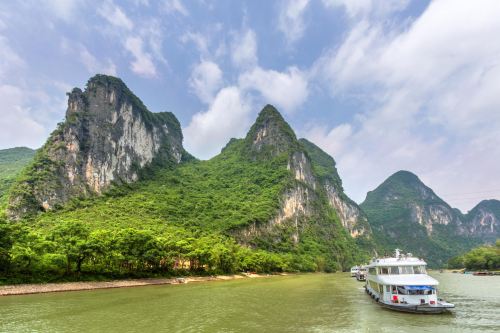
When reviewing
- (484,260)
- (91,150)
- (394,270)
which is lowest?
(484,260)

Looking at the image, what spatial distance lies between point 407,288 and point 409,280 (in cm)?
95

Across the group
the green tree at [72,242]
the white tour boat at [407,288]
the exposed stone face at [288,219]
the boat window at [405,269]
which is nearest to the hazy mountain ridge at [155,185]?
the exposed stone face at [288,219]

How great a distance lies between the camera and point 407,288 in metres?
26.5

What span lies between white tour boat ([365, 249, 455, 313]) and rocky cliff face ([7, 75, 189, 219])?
9275cm

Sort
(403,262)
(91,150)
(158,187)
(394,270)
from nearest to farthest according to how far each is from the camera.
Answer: (403,262) < (394,270) < (91,150) < (158,187)

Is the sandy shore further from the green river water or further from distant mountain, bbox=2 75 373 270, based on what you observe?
distant mountain, bbox=2 75 373 270

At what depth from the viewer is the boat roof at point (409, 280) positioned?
2614 cm

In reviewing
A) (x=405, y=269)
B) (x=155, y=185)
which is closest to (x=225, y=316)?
(x=405, y=269)

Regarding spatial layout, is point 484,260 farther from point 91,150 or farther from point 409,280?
point 91,150

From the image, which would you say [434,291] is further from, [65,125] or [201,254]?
[65,125]

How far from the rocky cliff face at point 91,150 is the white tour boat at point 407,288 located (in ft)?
304

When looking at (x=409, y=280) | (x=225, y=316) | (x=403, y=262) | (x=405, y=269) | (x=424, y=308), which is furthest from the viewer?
(x=403, y=262)

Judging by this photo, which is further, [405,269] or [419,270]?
[405,269]

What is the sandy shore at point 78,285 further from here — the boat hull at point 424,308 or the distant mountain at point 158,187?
the boat hull at point 424,308
